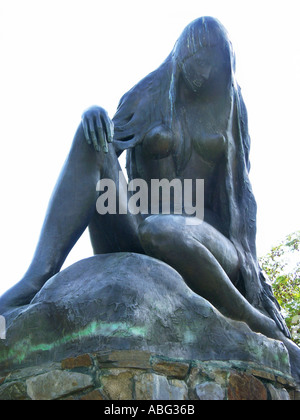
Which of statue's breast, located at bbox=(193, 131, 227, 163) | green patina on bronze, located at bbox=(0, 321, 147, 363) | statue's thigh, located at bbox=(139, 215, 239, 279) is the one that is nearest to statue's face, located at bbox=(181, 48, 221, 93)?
statue's breast, located at bbox=(193, 131, 227, 163)

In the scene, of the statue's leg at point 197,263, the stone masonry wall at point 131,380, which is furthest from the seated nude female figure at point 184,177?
the stone masonry wall at point 131,380

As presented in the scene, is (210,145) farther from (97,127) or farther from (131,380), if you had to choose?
(131,380)

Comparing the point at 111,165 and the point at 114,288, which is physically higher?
the point at 111,165

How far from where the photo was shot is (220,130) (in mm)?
4117

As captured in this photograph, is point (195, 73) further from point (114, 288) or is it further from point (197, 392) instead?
point (197, 392)

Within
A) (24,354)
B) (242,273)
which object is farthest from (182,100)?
(24,354)

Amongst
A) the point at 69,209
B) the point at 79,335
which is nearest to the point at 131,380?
the point at 79,335

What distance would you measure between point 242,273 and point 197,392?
1018 millimetres

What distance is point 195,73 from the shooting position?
13.4ft

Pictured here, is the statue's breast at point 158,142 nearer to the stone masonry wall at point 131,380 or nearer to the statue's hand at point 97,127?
the statue's hand at point 97,127

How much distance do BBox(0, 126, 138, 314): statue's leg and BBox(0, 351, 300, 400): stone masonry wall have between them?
A: 0.65m

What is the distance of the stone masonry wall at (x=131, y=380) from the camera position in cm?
288

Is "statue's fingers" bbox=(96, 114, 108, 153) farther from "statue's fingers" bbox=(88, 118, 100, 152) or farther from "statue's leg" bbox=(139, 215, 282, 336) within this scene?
"statue's leg" bbox=(139, 215, 282, 336)

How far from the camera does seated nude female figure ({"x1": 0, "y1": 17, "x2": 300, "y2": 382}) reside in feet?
11.5
